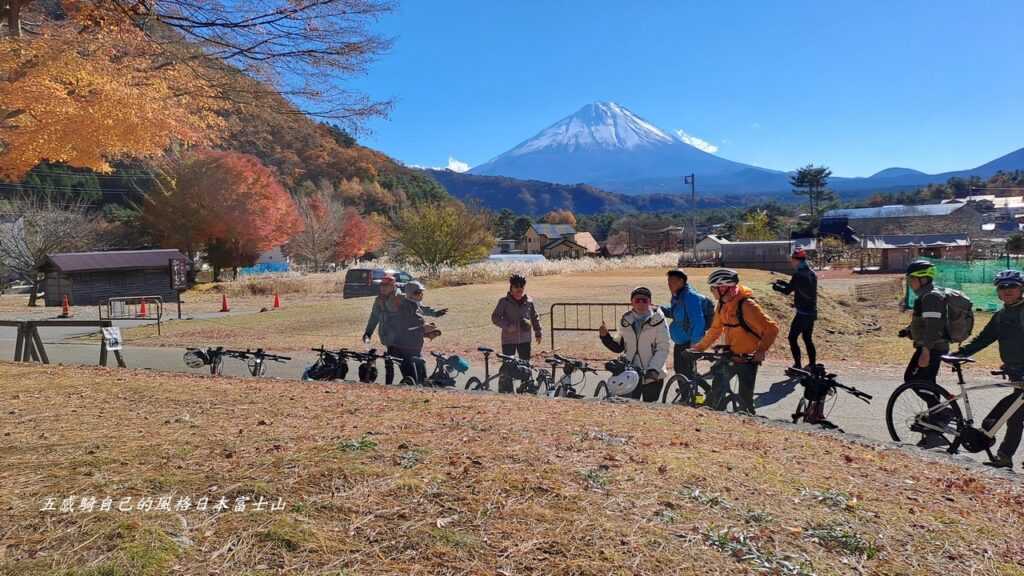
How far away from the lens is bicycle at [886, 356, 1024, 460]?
4.50 m

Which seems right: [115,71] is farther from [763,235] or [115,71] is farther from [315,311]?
[763,235]

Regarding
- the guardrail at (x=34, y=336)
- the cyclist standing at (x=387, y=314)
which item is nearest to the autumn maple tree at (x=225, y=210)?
the guardrail at (x=34, y=336)

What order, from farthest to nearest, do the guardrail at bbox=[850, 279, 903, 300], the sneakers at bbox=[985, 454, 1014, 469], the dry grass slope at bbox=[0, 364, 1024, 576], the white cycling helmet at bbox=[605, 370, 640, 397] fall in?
the guardrail at bbox=[850, 279, 903, 300], the white cycling helmet at bbox=[605, 370, 640, 397], the sneakers at bbox=[985, 454, 1014, 469], the dry grass slope at bbox=[0, 364, 1024, 576]

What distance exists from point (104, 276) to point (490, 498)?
123 feet

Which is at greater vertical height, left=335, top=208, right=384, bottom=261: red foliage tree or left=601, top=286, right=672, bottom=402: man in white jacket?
left=335, top=208, right=384, bottom=261: red foliage tree

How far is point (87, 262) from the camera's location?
32.0 m

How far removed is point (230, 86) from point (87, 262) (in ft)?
106

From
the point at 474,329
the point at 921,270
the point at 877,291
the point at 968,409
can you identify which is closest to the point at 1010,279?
the point at 921,270

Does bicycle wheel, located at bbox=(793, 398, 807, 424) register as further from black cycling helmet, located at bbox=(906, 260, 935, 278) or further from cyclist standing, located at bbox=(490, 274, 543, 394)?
cyclist standing, located at bbox=(490, 274, 543, 394)

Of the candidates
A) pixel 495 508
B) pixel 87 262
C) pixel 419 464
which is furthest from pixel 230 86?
pixel 87 262

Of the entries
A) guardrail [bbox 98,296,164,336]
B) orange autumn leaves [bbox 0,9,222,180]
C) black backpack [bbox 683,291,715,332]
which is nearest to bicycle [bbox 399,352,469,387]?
black backpack [bbox 683,291,715,332]

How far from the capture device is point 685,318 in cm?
609

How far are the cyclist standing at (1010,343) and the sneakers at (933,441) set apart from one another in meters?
0.32

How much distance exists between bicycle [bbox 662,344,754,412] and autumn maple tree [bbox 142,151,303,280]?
1665 inches
